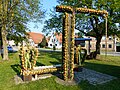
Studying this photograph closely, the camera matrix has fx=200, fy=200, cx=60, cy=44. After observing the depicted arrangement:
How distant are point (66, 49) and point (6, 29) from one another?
12.4m

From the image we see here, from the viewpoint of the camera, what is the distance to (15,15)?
67.6 ft

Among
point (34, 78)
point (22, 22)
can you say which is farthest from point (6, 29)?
point (34, 78)

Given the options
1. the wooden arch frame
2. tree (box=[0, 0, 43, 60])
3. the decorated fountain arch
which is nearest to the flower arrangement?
the decorated fountain arch

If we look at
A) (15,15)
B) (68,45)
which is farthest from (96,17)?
(68,45)

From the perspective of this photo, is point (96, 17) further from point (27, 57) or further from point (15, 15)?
point (27, 57)

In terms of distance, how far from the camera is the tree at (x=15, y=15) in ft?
65.5

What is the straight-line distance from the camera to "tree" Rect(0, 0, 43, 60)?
65.5ft

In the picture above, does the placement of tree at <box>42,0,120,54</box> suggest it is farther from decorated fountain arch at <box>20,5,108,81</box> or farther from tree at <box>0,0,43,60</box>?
decorated fountain arch at <box>20,5,108,81</box>

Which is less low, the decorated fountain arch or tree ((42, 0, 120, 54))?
tree ((42, 0, 120, 54))

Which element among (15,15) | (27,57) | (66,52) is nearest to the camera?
(66,52)

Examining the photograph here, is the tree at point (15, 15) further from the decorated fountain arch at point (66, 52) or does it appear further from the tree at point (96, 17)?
the decorated fountain arch at point (66, 52)

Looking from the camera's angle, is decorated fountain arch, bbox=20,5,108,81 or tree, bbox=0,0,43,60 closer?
decorated fountain arch, bbox=20,5,108,81

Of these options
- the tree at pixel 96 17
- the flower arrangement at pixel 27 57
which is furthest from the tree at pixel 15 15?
the flower arrangement at pixel 27 57

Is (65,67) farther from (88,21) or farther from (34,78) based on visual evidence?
(88,21)
